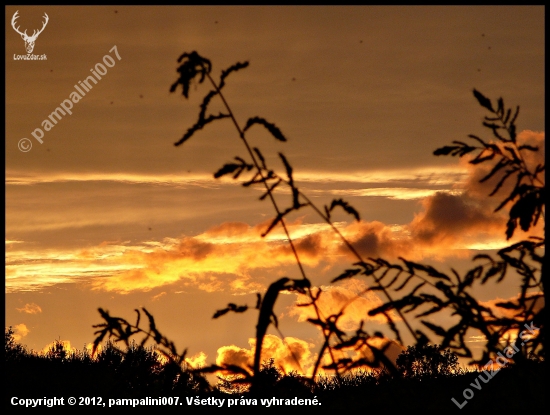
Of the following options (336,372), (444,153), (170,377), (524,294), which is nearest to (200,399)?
(170,377)

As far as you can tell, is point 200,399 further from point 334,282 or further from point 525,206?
point 525,206

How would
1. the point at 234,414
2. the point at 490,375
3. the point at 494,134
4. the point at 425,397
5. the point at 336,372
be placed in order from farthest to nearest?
1. the point at 494,134
2. the point at 425,397
3. the point at 490,375
4. the point at 234,414
5. the point at 336,372

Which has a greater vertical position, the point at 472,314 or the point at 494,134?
the point at 494,134

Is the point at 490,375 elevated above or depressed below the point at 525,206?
below

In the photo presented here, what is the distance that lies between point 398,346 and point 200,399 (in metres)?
0.77

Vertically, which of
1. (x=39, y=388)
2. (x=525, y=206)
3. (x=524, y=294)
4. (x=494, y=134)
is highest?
(x=39, y=388)

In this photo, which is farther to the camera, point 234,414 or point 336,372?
point 234,414

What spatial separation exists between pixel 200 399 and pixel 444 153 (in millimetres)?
1494

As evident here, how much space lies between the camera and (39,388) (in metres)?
8.79

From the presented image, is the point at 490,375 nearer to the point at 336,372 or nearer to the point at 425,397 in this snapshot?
the point at 425,397

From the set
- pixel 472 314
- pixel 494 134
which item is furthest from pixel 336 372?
pixel 494 134

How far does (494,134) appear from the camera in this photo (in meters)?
2.78

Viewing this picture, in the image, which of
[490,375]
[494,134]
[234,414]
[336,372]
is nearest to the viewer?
[336,372]

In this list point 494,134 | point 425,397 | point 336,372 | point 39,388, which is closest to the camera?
point 336,372
